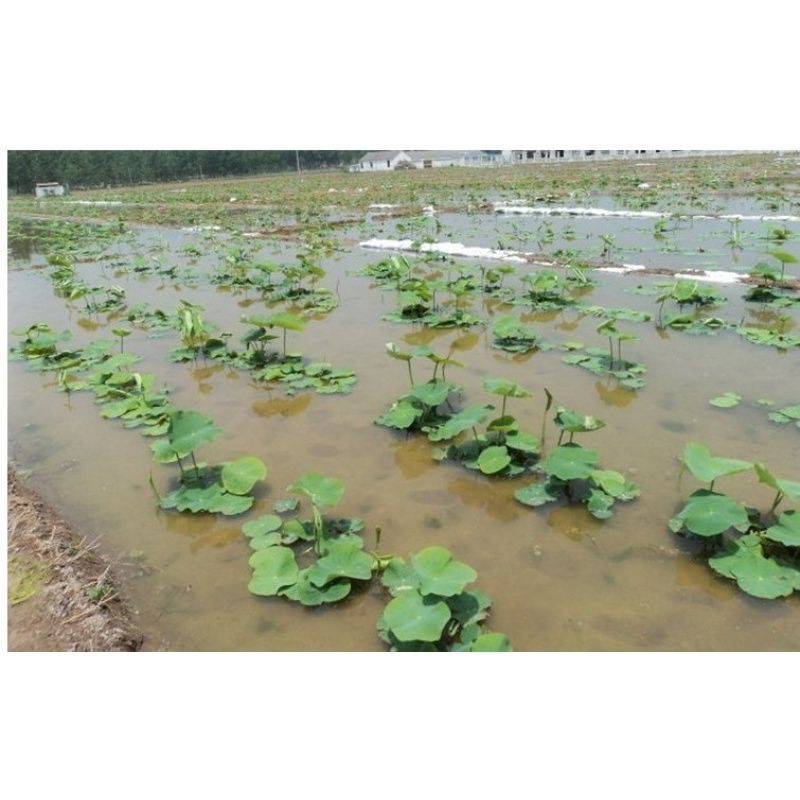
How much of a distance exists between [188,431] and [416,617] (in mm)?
2161

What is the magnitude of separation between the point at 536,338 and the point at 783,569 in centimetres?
423

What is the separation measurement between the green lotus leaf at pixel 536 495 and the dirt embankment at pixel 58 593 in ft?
7.95

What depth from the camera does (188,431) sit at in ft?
13.0

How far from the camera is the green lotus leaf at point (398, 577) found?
122 inches

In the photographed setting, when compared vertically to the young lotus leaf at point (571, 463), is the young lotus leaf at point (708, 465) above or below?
above

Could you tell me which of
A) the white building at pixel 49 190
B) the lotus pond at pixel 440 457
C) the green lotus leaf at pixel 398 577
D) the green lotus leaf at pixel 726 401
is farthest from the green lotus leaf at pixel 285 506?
the white building at pixel 49 190

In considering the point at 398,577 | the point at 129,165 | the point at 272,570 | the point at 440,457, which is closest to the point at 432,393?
the point at 440,457

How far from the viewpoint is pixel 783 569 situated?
3.08 meters

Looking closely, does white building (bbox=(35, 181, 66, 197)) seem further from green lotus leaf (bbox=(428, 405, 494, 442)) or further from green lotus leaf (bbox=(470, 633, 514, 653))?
green lotus leaf (bbox=(470, 633, 514, 653))

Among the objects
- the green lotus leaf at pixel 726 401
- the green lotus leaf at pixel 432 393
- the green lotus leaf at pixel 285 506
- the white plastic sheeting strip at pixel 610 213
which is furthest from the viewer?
the white plastic sheeting strip at pixel 610 213

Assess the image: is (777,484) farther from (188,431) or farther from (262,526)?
(188,431)

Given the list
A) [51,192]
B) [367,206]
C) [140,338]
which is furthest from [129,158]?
[140,338]

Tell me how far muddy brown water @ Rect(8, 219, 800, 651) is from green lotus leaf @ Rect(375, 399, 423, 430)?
0.12 m

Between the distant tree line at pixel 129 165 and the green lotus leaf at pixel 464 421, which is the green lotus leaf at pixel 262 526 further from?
the distant tree line at pixel 129 165
